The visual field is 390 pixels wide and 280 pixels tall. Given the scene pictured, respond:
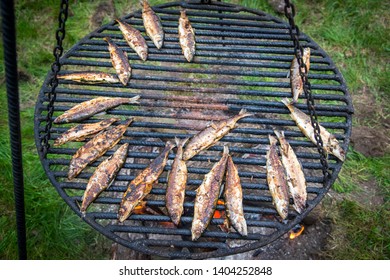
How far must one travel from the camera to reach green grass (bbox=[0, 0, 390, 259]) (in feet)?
11.1

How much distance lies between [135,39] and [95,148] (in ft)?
3.52

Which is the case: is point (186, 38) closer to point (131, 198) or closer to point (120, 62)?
point (120, 62)

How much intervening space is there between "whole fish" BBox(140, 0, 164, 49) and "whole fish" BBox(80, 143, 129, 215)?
3.40 ft

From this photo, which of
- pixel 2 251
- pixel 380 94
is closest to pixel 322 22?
pixel 380 94

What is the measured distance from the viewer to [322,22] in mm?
5148

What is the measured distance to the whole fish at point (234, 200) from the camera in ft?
7.89

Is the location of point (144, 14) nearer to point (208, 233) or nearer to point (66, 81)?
point (66, 81)

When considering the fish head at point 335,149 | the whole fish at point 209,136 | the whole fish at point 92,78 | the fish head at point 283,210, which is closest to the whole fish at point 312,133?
the fish head at point 335,149

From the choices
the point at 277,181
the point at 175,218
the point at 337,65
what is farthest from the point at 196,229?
the point at 337,65

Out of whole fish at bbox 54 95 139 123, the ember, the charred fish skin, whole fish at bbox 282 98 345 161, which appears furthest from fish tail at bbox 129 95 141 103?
the ember

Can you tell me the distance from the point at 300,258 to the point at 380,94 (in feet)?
7.45

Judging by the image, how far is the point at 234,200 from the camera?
8.23ft

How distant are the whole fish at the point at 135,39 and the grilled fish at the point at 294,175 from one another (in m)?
1.24

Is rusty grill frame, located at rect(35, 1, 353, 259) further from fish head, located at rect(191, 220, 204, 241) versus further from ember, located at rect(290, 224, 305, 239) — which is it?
ember, located at rect(290, 224, 305, 239)
